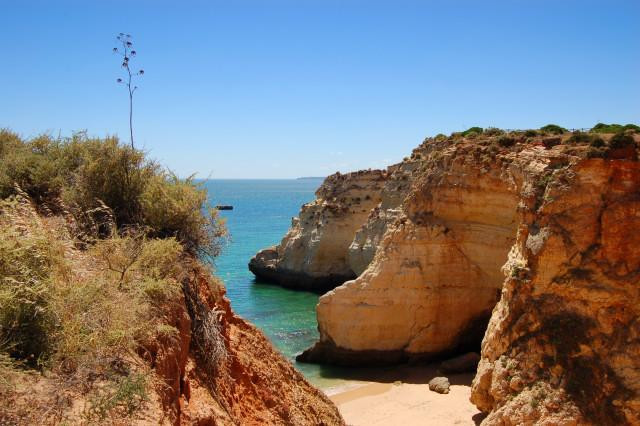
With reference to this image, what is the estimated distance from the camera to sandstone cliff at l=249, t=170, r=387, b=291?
138 feet

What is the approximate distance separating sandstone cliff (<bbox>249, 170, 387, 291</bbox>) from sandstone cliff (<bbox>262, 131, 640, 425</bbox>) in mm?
16969

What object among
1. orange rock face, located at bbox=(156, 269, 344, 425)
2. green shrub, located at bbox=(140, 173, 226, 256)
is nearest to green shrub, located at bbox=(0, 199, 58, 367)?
orange rock face, located at bbox=(156, 269, 344, 425)

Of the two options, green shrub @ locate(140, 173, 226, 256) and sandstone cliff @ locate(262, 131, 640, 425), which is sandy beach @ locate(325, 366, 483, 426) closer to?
sandstone cliff @ locate(262, 131, 640, 425)

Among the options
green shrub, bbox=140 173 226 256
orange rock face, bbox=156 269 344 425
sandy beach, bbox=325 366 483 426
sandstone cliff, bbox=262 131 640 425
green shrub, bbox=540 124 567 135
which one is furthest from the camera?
green shrub, bbox=540 124 567 135

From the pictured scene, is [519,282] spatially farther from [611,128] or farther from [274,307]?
[274,307]

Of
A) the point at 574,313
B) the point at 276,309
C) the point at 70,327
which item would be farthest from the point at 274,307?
the point at 70,327

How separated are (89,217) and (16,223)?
Answer: 1.28 meters

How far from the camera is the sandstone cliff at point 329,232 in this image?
4194cm

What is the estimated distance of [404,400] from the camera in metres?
20.1

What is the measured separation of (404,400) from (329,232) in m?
23.4

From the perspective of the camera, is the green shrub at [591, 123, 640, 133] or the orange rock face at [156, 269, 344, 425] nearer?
the orange rock face at [156, 269, 344, 425]

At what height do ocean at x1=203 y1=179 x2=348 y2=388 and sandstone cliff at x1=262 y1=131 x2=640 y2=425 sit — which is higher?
sandstone cliff at x1=262 y1=131 x2=640 y2=425

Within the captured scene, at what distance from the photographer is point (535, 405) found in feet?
47.0

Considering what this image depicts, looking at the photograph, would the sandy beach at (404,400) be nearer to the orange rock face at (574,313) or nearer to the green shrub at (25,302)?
the orange rock face at (574,313)
